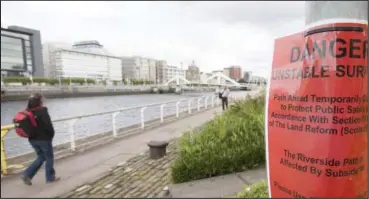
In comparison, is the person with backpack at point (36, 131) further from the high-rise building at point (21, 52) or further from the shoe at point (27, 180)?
the high-rise building at point (21, 52)

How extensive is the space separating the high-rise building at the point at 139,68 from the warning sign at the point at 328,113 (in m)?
119

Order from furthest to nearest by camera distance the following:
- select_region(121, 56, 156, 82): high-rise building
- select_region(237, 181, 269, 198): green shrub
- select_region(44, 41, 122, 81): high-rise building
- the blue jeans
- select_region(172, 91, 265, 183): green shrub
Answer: select_region(121, 56, 156, 82): high-rise building → select_region(44, 41, 122, 81): high-rise building → the blue jeans → select_region(172, 91, 265, 183): green shrub → select_region(237, 181, 269, 198): green shrub

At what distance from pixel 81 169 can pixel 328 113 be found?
5.62 meters

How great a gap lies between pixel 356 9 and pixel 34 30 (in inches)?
3863

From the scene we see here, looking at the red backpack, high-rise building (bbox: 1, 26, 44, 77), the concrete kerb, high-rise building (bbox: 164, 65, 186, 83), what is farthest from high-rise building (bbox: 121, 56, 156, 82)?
the red backpack

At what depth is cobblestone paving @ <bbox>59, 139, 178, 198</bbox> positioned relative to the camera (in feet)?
14.4

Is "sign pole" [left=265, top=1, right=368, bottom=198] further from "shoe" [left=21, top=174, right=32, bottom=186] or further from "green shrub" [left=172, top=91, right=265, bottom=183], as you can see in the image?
"shoe" [left=21, top=174, right=32, bottom=186]

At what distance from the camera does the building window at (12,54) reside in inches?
2771

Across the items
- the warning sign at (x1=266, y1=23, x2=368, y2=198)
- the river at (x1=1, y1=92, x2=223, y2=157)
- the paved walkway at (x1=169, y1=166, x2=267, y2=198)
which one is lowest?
the river at (x1=1, y1=92, x2=223, y2=157)

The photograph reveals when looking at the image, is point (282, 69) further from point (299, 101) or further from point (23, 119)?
point (23, 119)

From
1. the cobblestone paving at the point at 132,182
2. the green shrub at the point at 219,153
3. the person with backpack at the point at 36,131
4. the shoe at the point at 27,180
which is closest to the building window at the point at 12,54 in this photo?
the person with backpack at the point at 36,131

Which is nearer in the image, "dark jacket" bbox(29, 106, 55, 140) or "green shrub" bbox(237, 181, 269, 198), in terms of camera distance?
→ "green shrub" bbox(237, 181, 269, 198)

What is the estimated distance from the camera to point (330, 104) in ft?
3.97

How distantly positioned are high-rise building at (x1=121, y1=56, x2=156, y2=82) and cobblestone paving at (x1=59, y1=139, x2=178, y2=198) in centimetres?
11422
